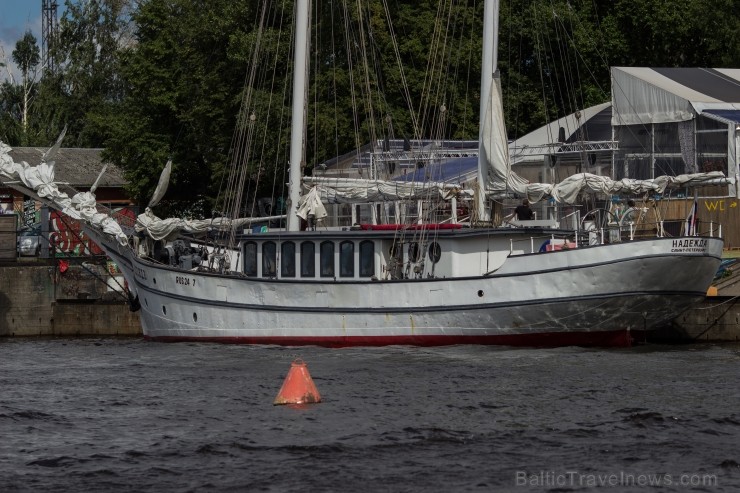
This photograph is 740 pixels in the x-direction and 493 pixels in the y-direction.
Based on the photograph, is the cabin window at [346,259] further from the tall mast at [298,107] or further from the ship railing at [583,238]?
the ship railing at [583,238]

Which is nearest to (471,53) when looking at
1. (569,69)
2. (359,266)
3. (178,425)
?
(569,69)

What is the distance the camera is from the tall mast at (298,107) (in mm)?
36844

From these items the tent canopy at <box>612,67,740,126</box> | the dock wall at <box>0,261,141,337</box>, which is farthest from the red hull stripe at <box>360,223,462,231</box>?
the tent canopy at <box>612,67,740,126</box>

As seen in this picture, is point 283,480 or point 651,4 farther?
point 651,4

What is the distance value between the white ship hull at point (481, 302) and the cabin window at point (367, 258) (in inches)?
21.5

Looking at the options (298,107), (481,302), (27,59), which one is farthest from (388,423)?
(27,59)

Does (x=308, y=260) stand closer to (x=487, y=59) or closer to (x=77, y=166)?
(x=487, y=59)

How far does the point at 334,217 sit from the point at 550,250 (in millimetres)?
15193

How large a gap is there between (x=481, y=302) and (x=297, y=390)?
9.92m

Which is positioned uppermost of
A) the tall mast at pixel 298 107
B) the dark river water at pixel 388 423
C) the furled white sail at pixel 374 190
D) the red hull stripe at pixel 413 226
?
the tall mast at pixel 298 107

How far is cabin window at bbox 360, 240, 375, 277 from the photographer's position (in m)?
34.9

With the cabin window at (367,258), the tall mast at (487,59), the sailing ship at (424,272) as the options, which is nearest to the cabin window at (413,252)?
the sailing ship at (424,272)

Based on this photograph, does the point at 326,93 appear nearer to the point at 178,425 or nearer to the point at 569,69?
the point at 569,69

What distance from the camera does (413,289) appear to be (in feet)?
111
